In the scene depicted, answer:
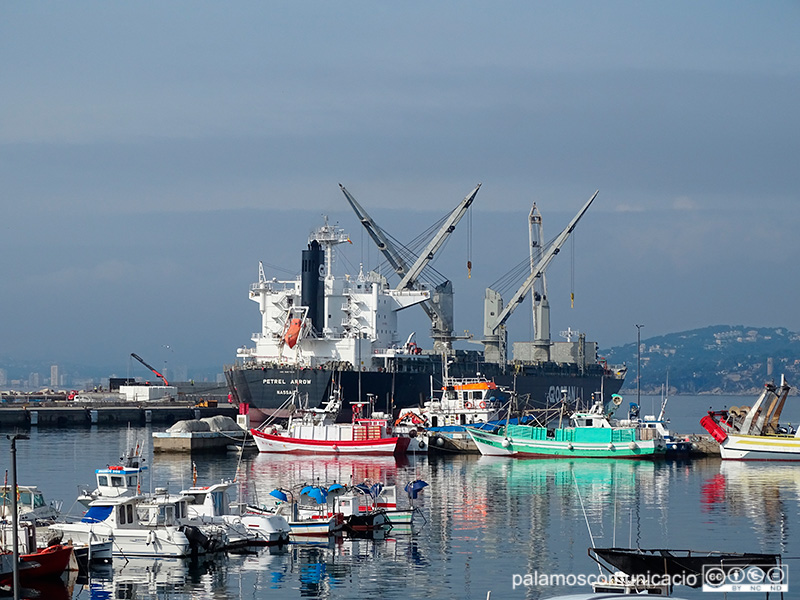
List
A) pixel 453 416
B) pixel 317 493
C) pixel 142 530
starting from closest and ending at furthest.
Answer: pixel 142 530 < pixel 317 493 < pixel 453 416

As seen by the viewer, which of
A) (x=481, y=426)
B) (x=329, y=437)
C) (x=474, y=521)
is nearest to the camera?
(x=474, y=521)

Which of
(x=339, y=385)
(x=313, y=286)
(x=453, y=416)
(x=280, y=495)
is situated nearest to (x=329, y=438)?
(x=453, y=416)

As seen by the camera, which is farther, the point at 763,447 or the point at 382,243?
the point at 382,243

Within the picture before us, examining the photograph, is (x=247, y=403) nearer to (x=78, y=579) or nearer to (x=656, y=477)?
(x=656, y=477)

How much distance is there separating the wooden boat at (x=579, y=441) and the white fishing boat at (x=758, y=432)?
3.41 meters

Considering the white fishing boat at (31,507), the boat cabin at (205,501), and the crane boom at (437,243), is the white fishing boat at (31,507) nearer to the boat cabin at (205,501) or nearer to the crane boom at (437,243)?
the boat cabin at (205,501)

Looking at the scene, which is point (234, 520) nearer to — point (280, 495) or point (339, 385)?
point (280, 495)

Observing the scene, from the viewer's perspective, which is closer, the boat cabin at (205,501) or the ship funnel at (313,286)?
the boat cabin at (205,501)

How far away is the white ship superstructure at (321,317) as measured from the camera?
93062mm

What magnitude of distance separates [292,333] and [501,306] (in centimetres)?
3754

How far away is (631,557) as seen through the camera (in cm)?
2466

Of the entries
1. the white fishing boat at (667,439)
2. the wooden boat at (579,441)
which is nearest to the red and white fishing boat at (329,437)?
the wooden boat at (579,441)

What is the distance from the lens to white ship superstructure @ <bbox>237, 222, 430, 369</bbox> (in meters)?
93.1

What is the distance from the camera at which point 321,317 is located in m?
95.4
